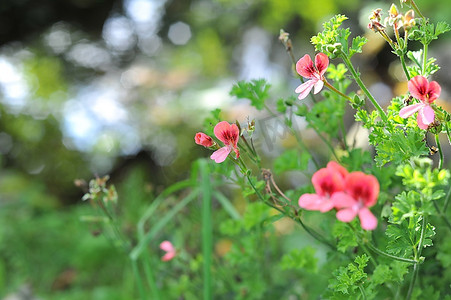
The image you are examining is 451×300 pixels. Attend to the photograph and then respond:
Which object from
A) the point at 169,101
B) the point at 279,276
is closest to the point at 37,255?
the point at 279,276

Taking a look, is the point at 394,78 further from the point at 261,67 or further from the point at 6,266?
the point at 6,266

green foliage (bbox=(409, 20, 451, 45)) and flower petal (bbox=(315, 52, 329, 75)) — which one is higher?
green foliage (bbox=(409, 20, 451, 45))

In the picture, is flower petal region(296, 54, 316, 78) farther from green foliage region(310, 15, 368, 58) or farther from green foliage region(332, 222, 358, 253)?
green foliage region(332, 222, 358, 253)

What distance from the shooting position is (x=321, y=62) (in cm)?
54

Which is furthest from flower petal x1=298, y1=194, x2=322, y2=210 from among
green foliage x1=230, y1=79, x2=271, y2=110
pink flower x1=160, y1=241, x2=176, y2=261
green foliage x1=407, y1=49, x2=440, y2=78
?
pink flower x1=160, y1=241, x2=176, y2=261

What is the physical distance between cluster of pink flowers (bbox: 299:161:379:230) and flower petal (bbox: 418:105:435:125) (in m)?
0.09

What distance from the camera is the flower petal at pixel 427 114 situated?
0.47 metres

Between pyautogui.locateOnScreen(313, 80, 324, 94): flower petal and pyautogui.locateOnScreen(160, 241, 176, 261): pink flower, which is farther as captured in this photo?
pyautogui.locateOnScreen(160, 241, 176, 261): pink flower

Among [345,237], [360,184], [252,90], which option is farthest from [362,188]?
[252,90]

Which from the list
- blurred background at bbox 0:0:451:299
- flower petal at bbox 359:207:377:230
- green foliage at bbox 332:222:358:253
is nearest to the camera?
flower petal at bbox 359:207:377:230

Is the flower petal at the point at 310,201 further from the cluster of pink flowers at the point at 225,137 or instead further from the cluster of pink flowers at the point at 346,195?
Answer: the cluster of pink flowers at the point at 225,137

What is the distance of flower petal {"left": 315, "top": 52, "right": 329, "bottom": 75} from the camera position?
54 cm

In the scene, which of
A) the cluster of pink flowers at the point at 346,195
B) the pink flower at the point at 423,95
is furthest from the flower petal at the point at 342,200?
the pink flower at the point at 423,95

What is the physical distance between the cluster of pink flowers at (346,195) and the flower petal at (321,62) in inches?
5.4
